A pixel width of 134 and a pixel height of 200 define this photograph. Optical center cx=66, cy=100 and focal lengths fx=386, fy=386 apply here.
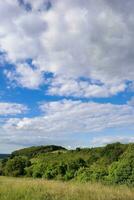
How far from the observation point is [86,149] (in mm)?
57438

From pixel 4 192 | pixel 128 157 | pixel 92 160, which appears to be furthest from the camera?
pixel 92 160

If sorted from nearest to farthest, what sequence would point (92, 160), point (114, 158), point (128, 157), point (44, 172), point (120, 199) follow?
point (120, 199) < point (128, 157) < point (44, 172) < point (114, 158) < point (92, 160)

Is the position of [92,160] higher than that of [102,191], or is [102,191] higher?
[92,160]

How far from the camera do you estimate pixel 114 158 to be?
40.4 meters

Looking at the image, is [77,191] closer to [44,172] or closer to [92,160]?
[44,172]

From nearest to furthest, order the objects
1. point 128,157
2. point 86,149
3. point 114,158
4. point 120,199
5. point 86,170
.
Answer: point 120,199 → point 128,157 → point 86,170 → point 114,158 → point 86,149

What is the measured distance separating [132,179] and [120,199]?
1243 cm

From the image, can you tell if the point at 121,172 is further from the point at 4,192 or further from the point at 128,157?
the point at 4,192

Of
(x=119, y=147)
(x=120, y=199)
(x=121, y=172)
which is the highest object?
(x=119, y=147)

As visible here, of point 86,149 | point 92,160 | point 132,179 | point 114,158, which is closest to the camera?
point 132,179

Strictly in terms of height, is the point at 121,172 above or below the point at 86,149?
below

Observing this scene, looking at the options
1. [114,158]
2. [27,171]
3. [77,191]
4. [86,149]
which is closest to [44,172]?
[27,171]

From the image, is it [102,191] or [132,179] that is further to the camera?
[132,179]

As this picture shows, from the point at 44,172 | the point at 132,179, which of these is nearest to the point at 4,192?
the point at 132,179
